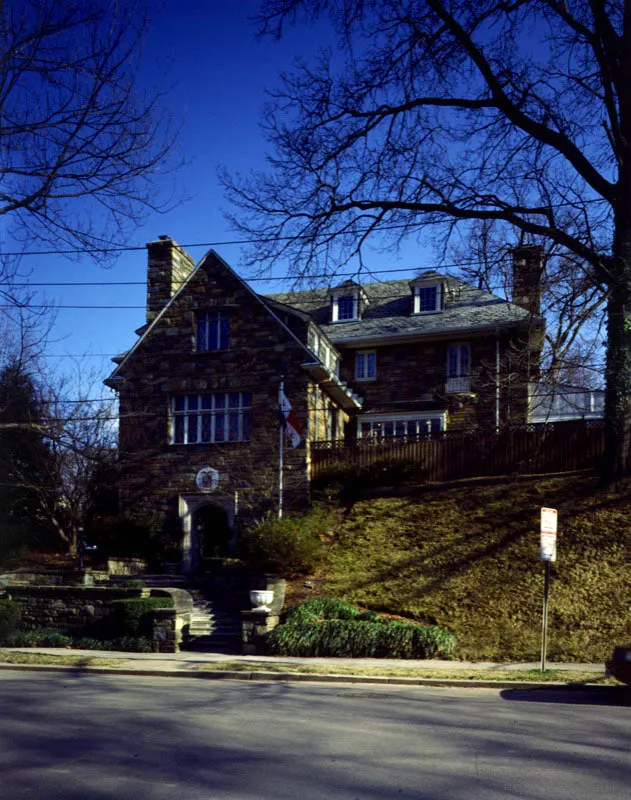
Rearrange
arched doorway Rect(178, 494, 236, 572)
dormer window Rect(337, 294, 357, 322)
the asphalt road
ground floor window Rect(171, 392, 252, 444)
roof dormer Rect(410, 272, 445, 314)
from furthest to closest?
dormer window Rect(337, 294, 357, 322) → roof dormer Rect(410, 272, 445, 314) → ground floor window Rect(171, 392, 252, 444) → arched doorway Rect(178, 494, 236, 572) → the asphalt road

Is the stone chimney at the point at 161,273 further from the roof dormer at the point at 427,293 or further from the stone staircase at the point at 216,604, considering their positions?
the stone staircase at the point at 216,604

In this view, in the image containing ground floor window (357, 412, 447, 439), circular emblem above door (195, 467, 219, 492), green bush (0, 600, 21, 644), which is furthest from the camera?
ground floor window (357, 412, 447, 439)

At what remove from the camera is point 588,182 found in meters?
19.8

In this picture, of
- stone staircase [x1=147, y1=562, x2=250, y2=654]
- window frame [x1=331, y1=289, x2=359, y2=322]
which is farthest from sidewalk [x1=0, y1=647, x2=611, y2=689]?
window frame [x1=331, y1=289, x2=359, y2=322]

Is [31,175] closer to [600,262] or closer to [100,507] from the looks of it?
[600,262]

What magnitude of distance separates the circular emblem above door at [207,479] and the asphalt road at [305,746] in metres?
16.4

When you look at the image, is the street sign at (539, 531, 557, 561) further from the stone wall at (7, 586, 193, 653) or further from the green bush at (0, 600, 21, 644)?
the green bush at (0, 600, 21, 644)

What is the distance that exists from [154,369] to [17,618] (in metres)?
11.5

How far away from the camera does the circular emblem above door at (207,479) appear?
28047 mm

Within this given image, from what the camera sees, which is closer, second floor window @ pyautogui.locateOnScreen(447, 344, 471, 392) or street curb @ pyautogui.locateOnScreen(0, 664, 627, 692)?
street curb @ pyautogui.locateOnScreen(0, 664, 627, 692)

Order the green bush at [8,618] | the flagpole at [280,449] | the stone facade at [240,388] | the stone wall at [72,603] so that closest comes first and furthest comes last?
the green bush at [8,618] → the stone wall at [72,603] → the flagpole at [280,449] → the stone facade at [240,388]

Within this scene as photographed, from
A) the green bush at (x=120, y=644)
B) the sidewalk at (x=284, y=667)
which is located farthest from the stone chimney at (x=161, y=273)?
the sidewalk at (x=284, y=667)

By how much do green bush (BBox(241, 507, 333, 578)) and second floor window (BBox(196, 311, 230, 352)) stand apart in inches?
312

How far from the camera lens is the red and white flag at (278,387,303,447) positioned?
2722 centimetres
